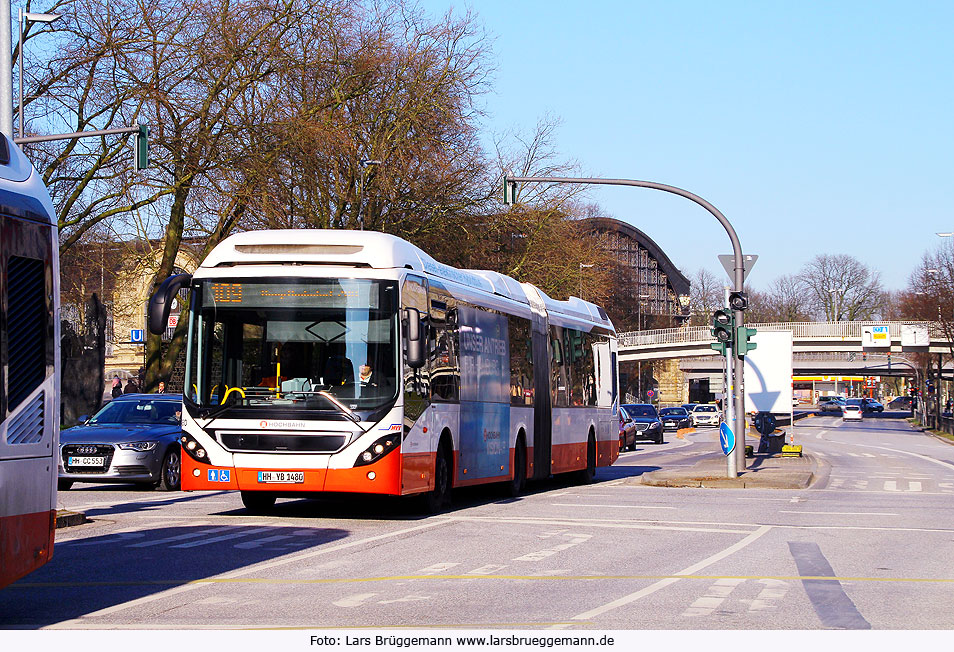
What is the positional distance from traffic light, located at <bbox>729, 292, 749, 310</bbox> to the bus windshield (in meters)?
11.9

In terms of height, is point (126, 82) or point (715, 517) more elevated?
point (126, 82)

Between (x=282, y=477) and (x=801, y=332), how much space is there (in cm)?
7685

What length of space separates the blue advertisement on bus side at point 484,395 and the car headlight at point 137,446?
5.44 meters

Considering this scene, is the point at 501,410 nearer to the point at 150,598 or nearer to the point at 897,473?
the point at 150,598

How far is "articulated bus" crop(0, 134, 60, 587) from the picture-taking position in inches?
310

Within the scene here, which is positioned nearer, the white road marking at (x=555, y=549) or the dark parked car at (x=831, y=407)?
the white road marking at (x=555, y=549)

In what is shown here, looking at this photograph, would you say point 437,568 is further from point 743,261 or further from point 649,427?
point 649,427

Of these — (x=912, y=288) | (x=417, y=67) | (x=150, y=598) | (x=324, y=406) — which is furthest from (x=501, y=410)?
(x=912, y=288)

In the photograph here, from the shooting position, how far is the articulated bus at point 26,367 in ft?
25.8

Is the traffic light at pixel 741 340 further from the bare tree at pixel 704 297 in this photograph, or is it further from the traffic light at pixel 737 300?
the bare tree at pixel 704 297

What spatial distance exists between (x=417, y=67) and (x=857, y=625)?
3490cm

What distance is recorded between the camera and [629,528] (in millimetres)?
15555

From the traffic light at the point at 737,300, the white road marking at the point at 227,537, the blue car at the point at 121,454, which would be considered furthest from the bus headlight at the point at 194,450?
the traffic light at the point at 737,300

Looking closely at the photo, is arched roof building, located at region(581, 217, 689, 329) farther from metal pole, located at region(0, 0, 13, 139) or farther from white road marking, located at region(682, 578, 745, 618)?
white road marking, located at region(682, 578, 745, 618)
